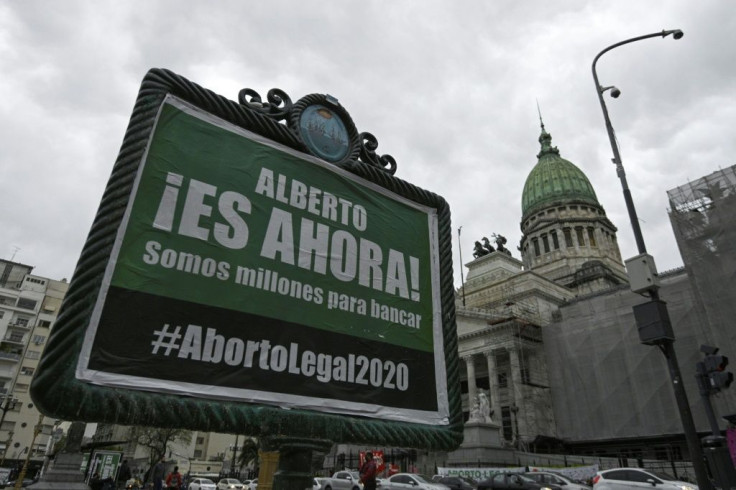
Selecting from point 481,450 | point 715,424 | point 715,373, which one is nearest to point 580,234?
point 481,450

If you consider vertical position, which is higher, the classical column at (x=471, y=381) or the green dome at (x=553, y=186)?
the green dome at (x=553, y=186)

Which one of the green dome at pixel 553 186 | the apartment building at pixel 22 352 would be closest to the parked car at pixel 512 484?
the apartment building at pixel 22 352

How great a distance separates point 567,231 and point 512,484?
54388mm

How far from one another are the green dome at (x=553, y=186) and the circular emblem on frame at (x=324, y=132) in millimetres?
69881

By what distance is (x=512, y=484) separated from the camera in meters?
16.2

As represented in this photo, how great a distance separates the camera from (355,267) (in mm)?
2891

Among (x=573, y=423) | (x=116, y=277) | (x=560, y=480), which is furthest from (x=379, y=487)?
(x=573, y=423)

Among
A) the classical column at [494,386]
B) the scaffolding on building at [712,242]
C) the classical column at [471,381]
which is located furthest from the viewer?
the classical column at [471,381]

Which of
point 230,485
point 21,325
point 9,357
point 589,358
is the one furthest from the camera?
point 21,325

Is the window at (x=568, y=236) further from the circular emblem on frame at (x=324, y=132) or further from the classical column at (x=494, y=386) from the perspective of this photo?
the circular emblem on frame at (x=324, y=132)

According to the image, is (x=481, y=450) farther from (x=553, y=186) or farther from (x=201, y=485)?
(x=553, y=186)

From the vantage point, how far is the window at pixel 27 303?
5156 cm

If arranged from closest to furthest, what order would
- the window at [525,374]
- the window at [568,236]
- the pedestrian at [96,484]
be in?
1. the pedestrian at [96,484]
2. the window at [525,374]
3. the window at [568,236]

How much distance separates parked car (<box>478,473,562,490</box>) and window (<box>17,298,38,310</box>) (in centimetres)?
5384
